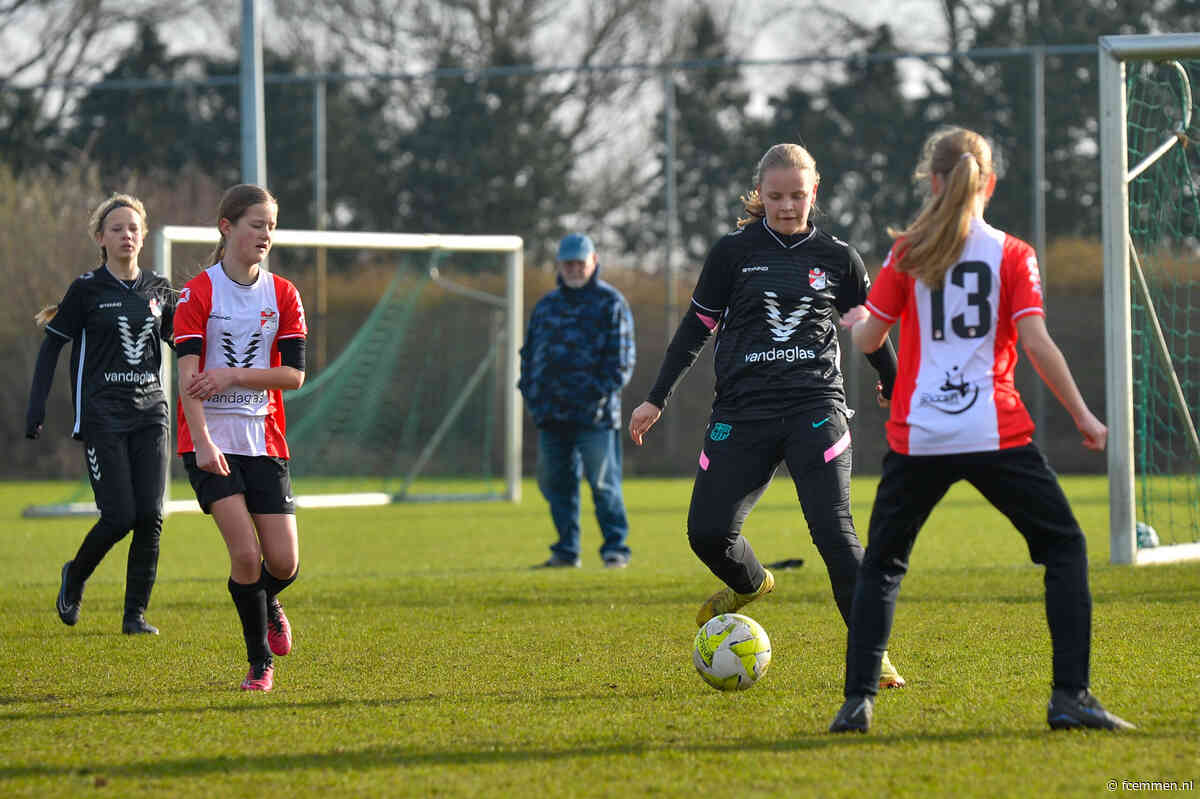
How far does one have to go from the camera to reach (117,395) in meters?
6.80

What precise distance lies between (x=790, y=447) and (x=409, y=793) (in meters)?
1.98

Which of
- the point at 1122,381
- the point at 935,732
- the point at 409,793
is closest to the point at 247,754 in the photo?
the point at 409,793

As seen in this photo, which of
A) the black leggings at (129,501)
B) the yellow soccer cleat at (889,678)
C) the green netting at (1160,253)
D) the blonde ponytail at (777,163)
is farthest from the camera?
the green netting at (1160,253)

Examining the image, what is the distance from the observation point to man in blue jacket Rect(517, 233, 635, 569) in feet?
31.7

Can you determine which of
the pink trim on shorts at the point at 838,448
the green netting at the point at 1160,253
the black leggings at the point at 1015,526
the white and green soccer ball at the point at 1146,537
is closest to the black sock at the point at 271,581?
the pink trim on shorts at the point at 838,448

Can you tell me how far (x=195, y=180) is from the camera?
26.4 m

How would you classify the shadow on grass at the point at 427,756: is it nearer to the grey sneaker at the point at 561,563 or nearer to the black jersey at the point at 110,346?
the black jersey at the point at 110,346

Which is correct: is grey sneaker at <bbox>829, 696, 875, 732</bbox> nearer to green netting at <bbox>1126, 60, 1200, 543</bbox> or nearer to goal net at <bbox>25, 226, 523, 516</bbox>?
green netting at <bbox>1126, 60, 1200, 543</bbox>

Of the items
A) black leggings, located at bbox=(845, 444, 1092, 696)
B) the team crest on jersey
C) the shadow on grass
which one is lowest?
the shadow on grass

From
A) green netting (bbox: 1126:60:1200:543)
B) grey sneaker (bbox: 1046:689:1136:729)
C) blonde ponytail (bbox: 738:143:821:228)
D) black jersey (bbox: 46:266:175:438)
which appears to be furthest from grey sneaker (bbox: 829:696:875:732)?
green netting (bbox: 1126:60:1200:543)

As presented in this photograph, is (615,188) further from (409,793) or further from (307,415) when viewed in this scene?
(409,793)

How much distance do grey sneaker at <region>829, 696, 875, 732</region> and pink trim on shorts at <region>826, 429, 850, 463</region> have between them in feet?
3.37

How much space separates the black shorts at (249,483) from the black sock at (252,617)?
0.28 m

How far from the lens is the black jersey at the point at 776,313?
17.0 feet
